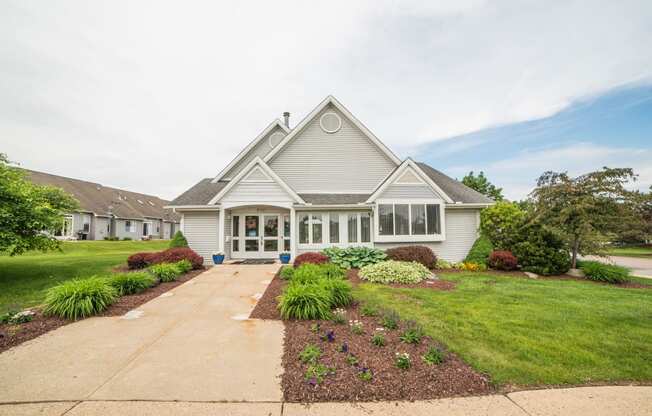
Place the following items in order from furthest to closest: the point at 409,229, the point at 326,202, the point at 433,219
Result: the point at 326,202
the point at 433,219
the point at 409,229

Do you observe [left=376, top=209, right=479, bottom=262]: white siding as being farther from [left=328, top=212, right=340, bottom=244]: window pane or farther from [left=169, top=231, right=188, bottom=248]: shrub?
[left=169, top=231, right=188, bottom=248]: shrub

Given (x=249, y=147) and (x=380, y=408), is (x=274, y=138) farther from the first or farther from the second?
(x=380, y=408)

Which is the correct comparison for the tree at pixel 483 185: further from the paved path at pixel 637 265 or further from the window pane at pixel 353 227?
the window pane at pixel 353 227

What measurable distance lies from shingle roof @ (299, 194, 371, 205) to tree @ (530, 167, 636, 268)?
25.6 ft

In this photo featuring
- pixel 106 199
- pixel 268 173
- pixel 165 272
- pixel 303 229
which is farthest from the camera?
pixel 106 199

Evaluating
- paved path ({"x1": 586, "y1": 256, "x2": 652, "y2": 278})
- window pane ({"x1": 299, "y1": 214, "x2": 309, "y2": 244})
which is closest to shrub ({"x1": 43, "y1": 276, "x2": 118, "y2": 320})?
window pane ({"x1": 299, "y1": 214, "x2": 309, "y2": 244})

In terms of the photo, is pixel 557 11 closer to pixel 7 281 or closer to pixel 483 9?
pixel 483 9

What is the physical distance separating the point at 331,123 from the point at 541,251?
38.7ft

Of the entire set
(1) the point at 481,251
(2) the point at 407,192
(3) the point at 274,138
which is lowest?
(1) the point at 481,251

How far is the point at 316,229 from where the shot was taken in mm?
13734

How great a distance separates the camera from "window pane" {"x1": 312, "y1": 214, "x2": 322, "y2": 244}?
13.7 m

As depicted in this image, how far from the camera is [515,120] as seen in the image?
58.7ft

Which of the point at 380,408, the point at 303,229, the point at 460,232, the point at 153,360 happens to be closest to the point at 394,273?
the point at 303,229

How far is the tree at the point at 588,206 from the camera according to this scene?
10086 mm
